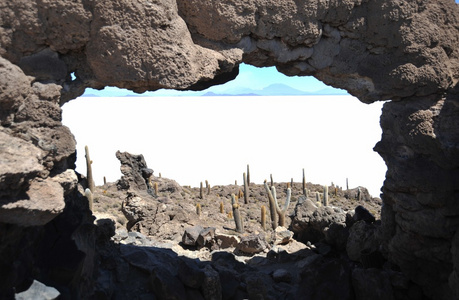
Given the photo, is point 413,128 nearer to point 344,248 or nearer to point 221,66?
point 221,66

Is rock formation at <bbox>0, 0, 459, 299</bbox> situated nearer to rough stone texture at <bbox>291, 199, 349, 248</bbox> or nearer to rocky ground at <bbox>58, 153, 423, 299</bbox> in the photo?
rocky ground at <bbox>58, 153, 423, 299</bbox>

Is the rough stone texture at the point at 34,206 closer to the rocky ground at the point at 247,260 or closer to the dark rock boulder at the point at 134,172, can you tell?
the rocky ground at the point at 247,260

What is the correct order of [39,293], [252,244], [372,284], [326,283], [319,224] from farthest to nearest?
[252,244], [319,224], [326,283], [372,284], [39,293]

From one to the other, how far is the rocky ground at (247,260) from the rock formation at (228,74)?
1.83 ft

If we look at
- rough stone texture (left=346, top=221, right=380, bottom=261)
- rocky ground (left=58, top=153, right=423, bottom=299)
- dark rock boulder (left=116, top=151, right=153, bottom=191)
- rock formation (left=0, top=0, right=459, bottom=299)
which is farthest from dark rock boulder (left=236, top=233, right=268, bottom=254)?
dark rock boulder (left=116, top=151, right=153, bottom=191)

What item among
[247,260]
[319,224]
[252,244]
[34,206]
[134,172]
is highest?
[34,206]

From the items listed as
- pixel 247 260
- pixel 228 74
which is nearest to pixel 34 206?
pixel 228 74

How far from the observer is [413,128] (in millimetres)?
5473

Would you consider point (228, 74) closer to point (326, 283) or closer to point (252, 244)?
point (326, 283)

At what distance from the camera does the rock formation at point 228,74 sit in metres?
4.09

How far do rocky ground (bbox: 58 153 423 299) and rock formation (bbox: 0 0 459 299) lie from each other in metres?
0.56

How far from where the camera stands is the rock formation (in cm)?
409

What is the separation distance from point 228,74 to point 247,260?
13.9 feet

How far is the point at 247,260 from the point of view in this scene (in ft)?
27.9
